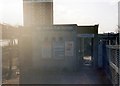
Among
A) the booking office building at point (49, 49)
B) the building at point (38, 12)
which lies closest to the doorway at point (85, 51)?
the booking office building at point (49, 49)

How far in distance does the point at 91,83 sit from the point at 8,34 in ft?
34.5

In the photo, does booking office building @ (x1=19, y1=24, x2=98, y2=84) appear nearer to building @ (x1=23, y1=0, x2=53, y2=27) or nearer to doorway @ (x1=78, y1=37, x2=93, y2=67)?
doorway @ (x1=78, y1=37, x2=93, y2=67)

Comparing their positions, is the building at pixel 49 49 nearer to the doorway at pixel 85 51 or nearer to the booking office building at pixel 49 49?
the booking office building at pixel 49 49

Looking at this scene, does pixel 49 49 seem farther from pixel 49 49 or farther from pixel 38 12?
pixel 38 12

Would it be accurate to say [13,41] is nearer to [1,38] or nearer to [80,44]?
[1,38]

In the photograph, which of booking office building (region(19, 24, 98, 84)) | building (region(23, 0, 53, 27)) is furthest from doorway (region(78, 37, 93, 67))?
building (region(23, 0, 53, 27))

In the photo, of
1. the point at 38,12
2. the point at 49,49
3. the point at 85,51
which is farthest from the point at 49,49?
the point at 38,12

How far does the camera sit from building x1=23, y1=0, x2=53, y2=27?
22812 millimetres

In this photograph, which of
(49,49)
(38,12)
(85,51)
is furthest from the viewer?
(38,12)

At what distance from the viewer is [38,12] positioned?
23234 millimetres

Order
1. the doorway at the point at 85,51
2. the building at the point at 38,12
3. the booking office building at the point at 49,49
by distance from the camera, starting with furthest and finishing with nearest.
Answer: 1. the building at the point at 38,12
2. the doorway at the point at 85,51
3. the booking office building at the point at 49,49

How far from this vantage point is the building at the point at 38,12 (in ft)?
74.8

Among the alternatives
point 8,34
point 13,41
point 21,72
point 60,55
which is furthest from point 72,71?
point 8,34

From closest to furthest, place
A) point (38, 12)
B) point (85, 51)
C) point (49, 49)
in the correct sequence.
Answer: point (49, 49) < point (85, 51) < point (38, 12)
